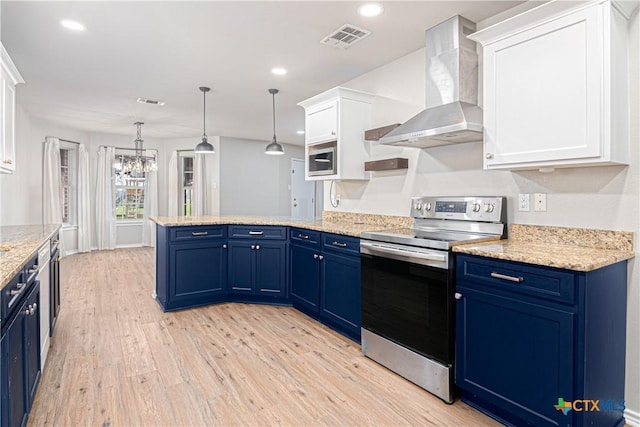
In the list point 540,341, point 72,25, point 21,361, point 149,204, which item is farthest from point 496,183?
point 149,204

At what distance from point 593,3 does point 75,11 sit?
10.7ft

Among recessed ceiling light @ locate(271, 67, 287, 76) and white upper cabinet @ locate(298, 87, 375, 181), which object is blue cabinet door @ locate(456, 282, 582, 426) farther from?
recessed ceiling light @ locate(271, 67, 287, 76)

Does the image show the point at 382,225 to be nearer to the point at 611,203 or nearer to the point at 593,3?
the point at 611,203

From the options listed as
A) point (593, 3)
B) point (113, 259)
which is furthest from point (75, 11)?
point (113, 259)

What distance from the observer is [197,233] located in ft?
12.2

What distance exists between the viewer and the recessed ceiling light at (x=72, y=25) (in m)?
2.75

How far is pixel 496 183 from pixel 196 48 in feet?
9.13

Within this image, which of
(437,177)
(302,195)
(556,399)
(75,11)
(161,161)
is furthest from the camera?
(302,195)

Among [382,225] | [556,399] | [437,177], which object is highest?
[437,177]

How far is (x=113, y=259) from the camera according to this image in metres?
6.52

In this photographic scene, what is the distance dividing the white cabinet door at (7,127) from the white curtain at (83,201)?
195 inches

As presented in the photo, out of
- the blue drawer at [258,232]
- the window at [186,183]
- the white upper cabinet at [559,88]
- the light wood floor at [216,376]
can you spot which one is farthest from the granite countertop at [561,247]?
the window at [186,183]

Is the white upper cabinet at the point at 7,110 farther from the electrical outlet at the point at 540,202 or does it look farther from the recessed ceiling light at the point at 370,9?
the electrical outlet at the point at 540,202

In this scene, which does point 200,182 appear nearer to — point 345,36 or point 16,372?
point 345,36
